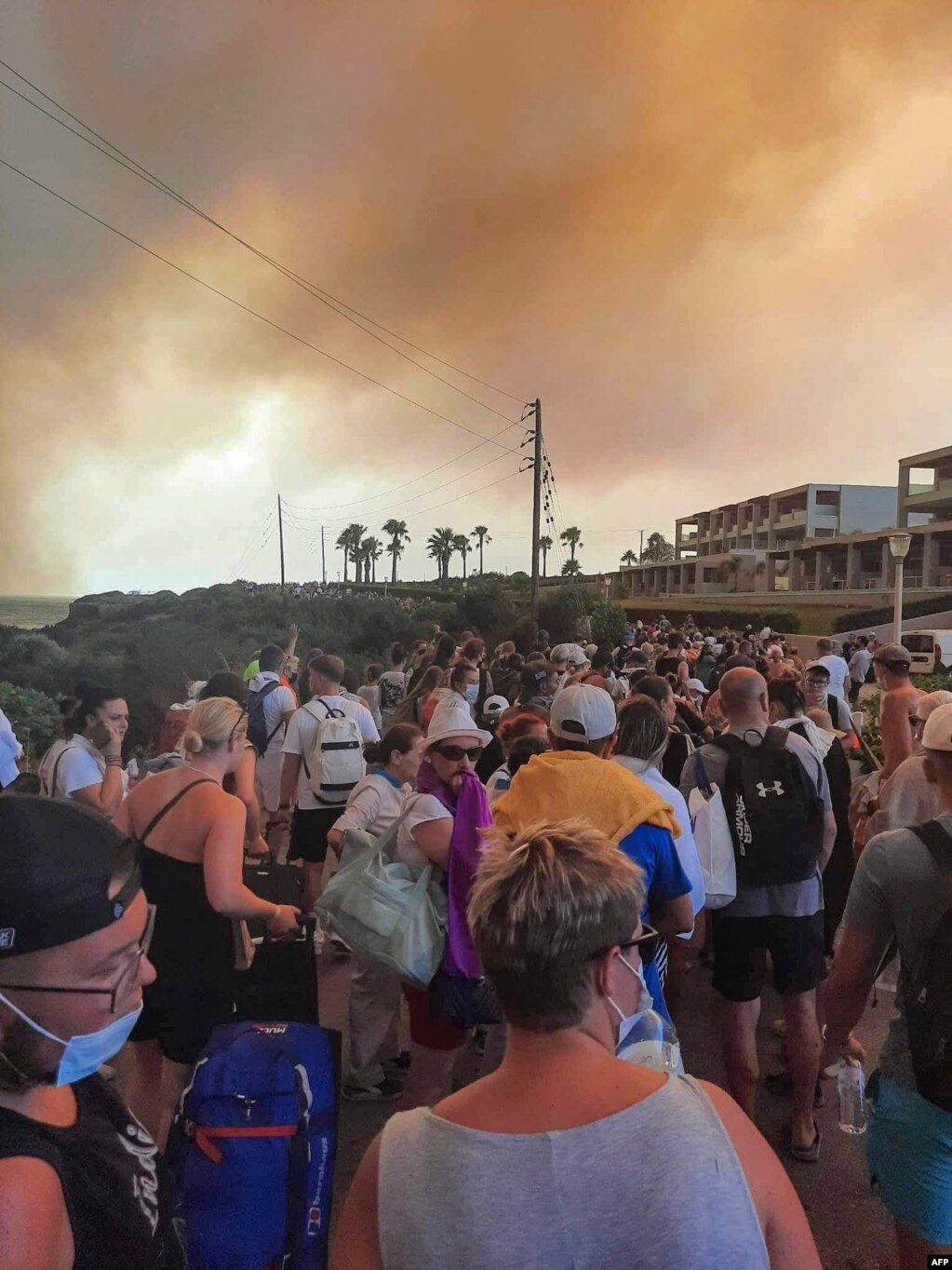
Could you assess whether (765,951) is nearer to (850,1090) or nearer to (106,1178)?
(850,1090)

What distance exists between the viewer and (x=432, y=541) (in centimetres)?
5081

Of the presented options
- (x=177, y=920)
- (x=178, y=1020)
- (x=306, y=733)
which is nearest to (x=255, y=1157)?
(x=178, y=1020)

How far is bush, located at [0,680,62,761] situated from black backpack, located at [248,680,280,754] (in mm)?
1448

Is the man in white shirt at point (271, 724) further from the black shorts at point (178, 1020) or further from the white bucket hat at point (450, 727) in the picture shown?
the black shorts at point (178, 1020)

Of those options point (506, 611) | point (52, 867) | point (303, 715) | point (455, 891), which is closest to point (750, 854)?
point (455, 891)

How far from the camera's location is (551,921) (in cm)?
130

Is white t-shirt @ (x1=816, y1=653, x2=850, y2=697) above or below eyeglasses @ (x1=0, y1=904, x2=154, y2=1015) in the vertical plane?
below

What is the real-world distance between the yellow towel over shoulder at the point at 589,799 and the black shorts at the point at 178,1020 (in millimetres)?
1210

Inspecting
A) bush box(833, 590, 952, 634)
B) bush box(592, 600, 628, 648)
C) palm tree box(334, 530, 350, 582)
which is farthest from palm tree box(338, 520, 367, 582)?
bush box(833, 590, 952, 634)

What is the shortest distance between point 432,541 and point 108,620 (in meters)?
43.2

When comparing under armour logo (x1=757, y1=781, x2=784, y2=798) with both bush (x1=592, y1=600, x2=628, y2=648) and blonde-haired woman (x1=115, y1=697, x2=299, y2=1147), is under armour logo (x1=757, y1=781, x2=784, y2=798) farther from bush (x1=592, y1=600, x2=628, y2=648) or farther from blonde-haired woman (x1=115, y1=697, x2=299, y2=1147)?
bush (x1=592, y1=600, x2=628, y2=648)

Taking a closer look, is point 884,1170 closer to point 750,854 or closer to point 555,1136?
point 750,854

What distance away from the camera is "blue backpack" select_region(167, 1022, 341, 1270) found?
81.0 inches

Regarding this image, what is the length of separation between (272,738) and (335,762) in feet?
4.53
